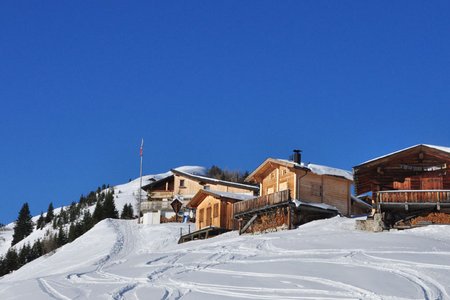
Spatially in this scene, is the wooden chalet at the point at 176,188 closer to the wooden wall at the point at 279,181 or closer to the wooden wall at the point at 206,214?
the wooden wall at the point at 206,214

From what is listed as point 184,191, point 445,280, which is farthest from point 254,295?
point 184,191

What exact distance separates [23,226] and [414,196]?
79.8m

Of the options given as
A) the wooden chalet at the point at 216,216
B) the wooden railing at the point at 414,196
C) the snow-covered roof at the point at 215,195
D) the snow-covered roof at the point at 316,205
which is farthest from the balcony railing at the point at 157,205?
the wooden railing at the point at 414,196

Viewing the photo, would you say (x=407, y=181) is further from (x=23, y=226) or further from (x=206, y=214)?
(x=23, y=226)

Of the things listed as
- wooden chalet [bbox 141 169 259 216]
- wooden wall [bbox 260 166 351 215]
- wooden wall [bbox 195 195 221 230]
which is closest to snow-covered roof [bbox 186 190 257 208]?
wooden wall [bbox 195 195 221 230]

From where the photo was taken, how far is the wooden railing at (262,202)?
130ft

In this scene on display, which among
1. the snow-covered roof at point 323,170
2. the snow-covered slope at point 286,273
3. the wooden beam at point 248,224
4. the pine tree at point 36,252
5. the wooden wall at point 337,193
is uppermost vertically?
the snow-covered roof at point 323,170

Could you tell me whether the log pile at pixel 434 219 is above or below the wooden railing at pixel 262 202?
below

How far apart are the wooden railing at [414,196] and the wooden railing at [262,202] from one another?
691cm

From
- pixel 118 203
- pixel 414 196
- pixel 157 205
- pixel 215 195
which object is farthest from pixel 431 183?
pixel 118 203

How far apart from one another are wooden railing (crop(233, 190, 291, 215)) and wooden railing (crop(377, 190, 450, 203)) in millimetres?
6908

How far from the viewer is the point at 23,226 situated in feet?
332

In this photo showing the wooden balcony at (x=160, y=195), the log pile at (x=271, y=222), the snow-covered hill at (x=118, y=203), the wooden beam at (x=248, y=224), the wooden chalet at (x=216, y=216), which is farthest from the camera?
the snow-covered hill at (x=118, y=203)

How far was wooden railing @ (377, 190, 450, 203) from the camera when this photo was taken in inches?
1308
